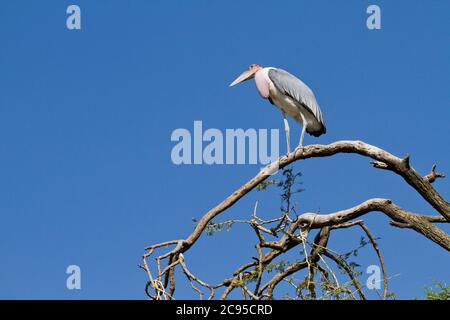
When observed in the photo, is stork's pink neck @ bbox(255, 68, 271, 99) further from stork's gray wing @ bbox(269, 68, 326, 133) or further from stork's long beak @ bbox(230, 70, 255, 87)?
stork's long beak @ bbox(230, 70, 255, 87)

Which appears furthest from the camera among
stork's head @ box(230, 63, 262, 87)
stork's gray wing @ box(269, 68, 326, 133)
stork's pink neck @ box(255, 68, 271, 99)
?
stork's head @ box(230, 63, 262, 87)

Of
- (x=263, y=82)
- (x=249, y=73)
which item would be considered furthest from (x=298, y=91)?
(x=249, y=73)

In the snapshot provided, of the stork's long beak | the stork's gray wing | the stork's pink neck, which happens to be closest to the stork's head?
the stork's long beak

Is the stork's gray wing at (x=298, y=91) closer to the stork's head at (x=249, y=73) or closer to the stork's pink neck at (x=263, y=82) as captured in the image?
the stork's pink neck at (x=263, y=82)

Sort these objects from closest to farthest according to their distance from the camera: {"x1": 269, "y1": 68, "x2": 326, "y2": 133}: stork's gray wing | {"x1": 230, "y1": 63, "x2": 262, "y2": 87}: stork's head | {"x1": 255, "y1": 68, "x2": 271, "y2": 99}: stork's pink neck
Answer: {"x1": 269, "y1": 68, "x2": 326, "y2": 133}: stork's gray wing < {"x1": 255, "y1": 68, "x2": 271, "y2": 99}: stork's pink neck < {"x1": 230, "y1": 63, "x2": 262, "y2": 87}: stork's head

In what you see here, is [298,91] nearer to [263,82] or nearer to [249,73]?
[263,82]

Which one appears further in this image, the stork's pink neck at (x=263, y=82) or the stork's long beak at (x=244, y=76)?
the stork's long beak at (x=244, y=76)

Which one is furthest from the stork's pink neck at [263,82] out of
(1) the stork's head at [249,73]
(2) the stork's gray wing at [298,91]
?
(1) the stork's head at [249,73]

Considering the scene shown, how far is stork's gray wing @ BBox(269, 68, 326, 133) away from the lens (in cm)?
842

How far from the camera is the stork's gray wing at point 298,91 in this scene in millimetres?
8422

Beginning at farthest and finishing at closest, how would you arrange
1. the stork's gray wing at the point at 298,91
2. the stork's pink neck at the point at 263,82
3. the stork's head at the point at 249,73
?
the stork's head at the point at 249,73, the stork's pink neck at the point at 263,82, the stork's gray wing at the point at 298,91

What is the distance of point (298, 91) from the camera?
27.7 feet
